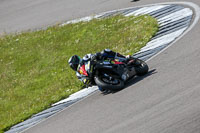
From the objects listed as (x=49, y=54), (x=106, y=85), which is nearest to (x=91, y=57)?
(x=106, y=85)

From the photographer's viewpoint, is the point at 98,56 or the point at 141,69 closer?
the point at 98,56

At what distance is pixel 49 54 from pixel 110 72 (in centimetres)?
924

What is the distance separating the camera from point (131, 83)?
1154 centimetres

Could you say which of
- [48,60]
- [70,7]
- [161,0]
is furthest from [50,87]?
[70,7]

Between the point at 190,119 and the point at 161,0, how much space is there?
46.5 feet

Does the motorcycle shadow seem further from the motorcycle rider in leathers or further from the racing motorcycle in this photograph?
the motorcycle rider in leathers

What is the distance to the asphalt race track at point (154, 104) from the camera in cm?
805

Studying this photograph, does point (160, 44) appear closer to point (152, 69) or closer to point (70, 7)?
point (152, 69)

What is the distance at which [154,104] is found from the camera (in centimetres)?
906

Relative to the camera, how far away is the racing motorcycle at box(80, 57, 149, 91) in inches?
440

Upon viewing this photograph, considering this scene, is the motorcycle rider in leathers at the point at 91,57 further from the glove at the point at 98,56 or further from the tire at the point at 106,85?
the tire at the point at 106,85

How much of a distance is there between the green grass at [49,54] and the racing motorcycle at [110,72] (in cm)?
303

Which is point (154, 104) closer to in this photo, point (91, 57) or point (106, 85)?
point (106, 85)

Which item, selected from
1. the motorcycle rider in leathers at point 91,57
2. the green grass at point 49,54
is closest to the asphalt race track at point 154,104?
the motorcycle rider in leathers at point 91,57
